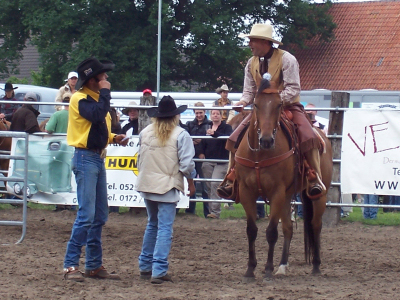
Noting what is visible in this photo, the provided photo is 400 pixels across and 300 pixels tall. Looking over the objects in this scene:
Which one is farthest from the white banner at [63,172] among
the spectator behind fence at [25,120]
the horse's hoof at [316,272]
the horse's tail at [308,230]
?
the horse's hoof at [316,272]

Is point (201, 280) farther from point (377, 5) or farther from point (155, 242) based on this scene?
point (377, 5)

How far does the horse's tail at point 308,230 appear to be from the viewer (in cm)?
758

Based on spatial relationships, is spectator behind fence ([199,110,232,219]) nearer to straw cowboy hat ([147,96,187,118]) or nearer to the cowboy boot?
the cowboy boot

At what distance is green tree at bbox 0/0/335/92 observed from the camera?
3388cm

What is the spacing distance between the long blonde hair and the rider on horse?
2.76ft

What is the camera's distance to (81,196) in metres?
6.35

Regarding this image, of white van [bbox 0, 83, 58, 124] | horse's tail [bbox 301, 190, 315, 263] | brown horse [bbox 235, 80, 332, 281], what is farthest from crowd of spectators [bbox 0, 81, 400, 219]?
white van [bbox 0, 83, 58, 124]

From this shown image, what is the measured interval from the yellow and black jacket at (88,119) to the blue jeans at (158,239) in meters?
0.84

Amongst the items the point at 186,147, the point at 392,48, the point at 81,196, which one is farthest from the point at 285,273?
the point at 392,48

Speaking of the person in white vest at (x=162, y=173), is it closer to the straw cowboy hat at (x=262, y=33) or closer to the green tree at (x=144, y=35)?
the straw cowboy hat at (x=262, y=33)

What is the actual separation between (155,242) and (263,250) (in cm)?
232

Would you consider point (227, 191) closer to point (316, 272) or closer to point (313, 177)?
point (313, 177)

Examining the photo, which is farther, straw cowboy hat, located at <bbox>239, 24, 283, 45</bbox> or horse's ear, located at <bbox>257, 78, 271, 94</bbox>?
straw cowboy hat, located at <bbox>239, 24, 283, 45</bbox>

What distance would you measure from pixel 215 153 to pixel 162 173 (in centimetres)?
494
